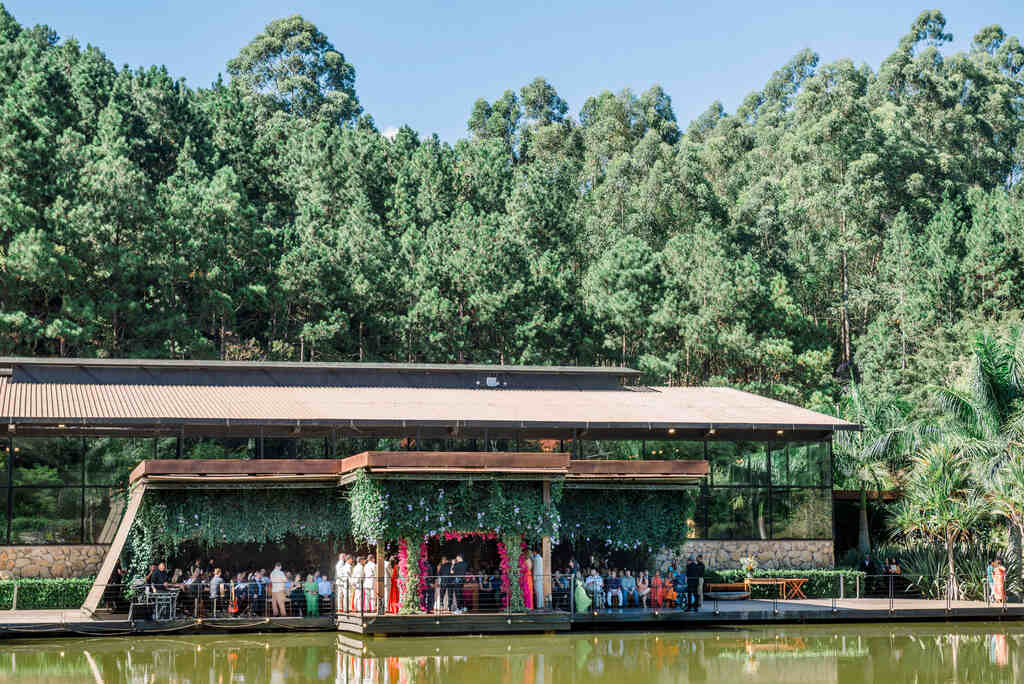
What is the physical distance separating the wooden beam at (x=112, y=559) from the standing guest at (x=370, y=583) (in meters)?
5.13

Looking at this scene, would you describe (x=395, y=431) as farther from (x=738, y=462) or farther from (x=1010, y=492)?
(x=1010, y=492)

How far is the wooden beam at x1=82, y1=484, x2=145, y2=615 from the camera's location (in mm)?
25203

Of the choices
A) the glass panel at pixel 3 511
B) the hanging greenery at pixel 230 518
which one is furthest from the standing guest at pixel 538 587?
the glass panel at pixel 3 511

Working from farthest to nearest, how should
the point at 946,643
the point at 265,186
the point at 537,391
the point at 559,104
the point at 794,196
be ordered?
the point at 559,104, the point at 794,196, the point at 265,186, the point at 537,391, the point at 946,643

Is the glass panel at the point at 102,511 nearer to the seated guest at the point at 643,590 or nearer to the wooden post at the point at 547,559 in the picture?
the wooden post at the point at 547,559

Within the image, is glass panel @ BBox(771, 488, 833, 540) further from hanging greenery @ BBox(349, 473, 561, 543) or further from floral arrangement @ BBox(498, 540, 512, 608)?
floral arrangement @ BBox(498, 540, 512, 608)

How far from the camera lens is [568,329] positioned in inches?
2016

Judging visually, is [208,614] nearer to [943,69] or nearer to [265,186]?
[265,186]

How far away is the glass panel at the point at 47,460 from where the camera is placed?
29359 mm

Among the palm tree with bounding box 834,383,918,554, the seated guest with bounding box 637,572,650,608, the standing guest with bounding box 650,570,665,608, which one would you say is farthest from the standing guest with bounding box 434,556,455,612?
the palm tree with bounding box 834,383,918,554

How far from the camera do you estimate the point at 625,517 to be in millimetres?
28328

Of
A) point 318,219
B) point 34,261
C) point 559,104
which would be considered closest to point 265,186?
point 318,219

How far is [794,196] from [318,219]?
94.0 feet

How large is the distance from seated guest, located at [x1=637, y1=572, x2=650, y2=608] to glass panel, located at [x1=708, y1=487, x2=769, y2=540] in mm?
5165
